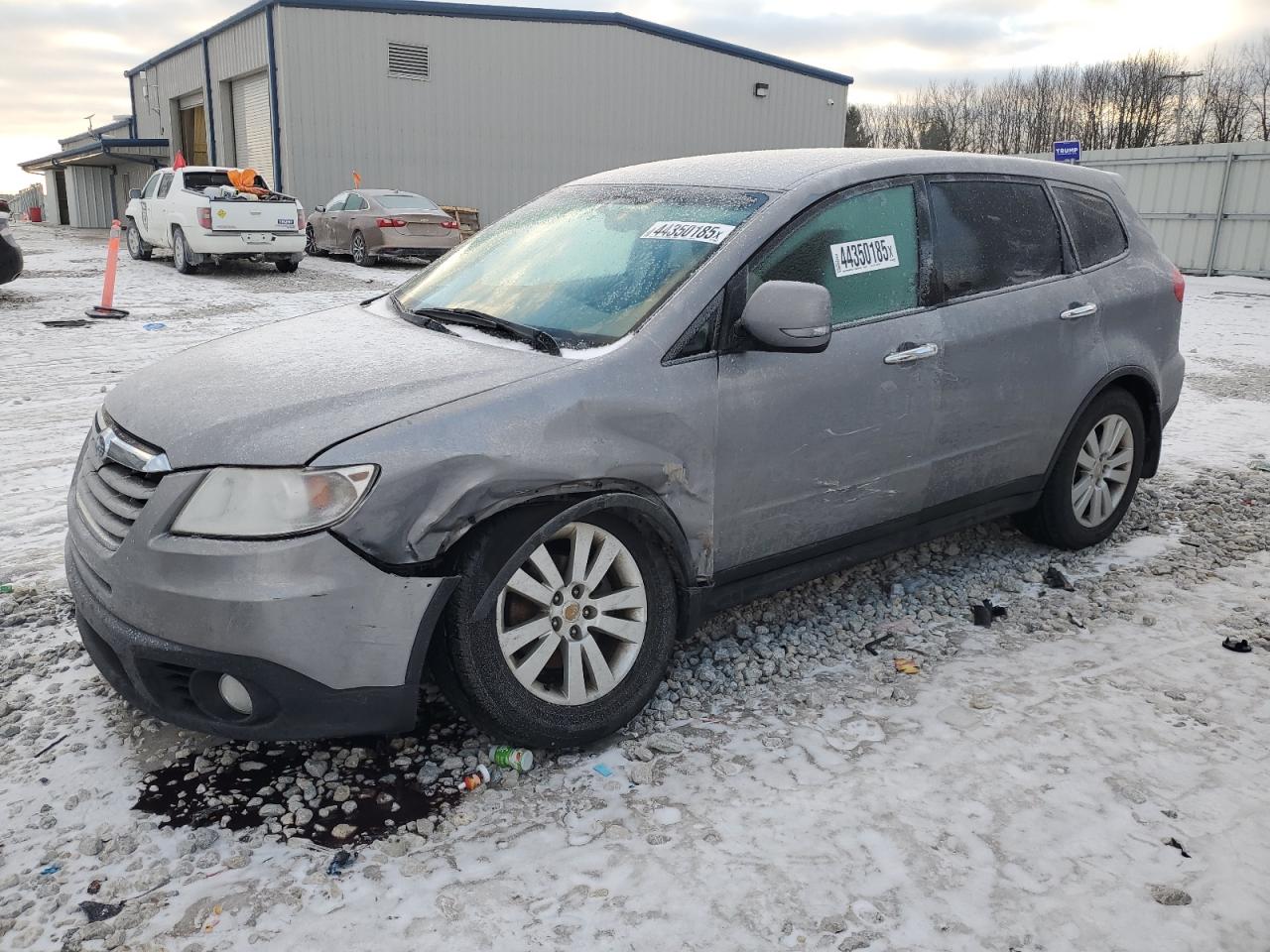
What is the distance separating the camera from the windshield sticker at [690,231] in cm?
334

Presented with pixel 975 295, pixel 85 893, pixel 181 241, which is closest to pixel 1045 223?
pixel 975 295

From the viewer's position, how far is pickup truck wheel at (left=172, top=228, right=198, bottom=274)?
1630 centimetres

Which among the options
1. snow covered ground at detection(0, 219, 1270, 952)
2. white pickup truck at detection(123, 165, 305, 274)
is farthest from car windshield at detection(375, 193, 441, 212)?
snow covered ground at detection(0, 219, 1270, 952)

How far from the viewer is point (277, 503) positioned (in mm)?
2578

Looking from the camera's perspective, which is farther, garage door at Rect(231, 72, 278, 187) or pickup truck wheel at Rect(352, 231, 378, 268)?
garage door at Rect(231, 72, 278, 187)

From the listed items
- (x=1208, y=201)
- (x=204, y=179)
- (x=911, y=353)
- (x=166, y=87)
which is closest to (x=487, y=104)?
(x=204, y=179)

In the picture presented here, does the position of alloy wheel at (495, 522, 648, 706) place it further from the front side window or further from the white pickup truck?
the white pickup truck

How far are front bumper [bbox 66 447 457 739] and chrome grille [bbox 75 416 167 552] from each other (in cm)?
5

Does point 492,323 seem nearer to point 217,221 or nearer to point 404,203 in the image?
point 217,221

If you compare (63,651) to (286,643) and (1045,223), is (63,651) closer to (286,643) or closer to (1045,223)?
(286,643)

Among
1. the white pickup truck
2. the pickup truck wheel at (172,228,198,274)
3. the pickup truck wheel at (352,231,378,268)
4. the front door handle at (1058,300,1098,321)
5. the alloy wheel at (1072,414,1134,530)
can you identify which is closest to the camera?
the front door handle at (1058,300,1098,321)

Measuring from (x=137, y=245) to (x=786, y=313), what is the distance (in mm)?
18525

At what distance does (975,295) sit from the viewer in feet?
13.0

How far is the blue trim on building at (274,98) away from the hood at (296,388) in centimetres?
2359
